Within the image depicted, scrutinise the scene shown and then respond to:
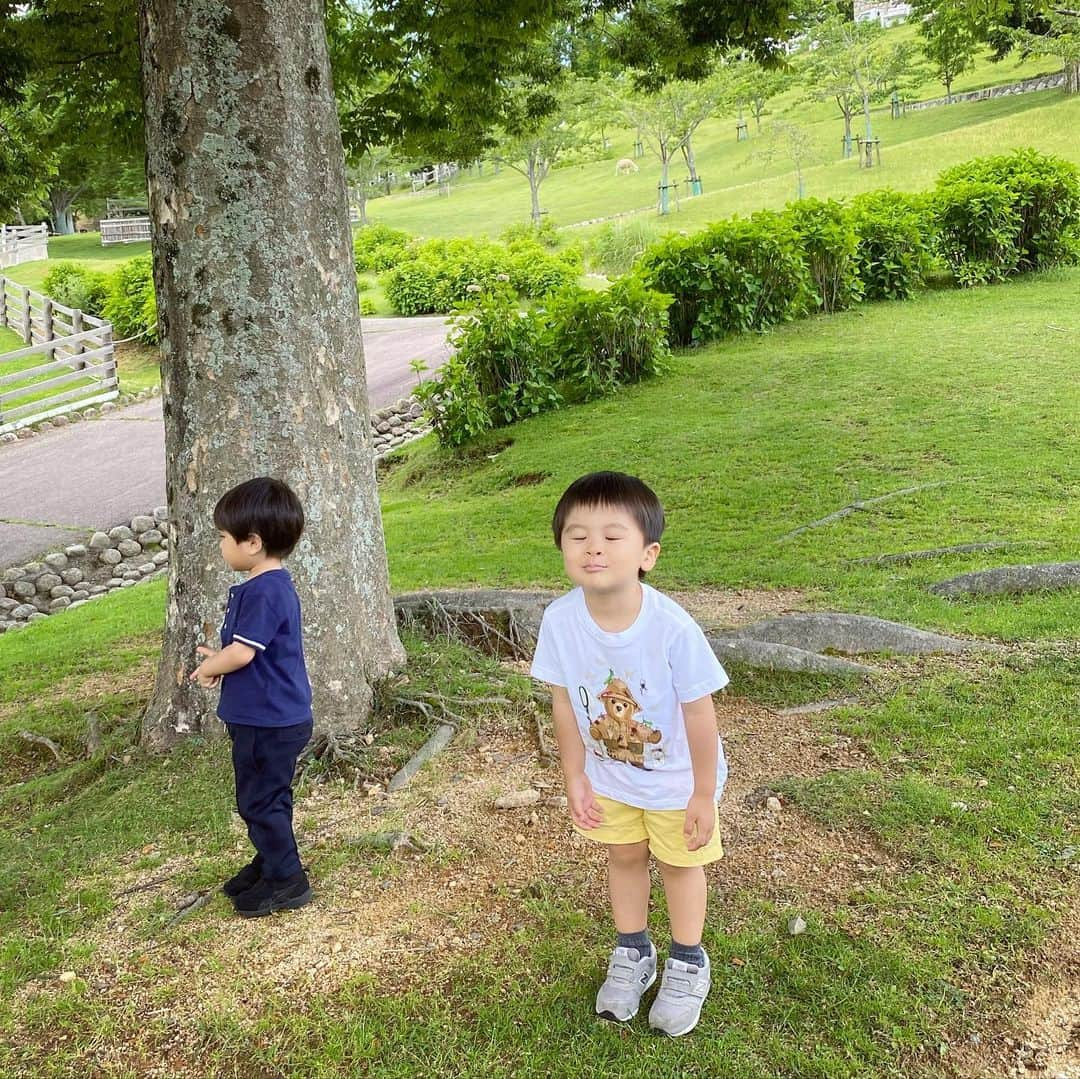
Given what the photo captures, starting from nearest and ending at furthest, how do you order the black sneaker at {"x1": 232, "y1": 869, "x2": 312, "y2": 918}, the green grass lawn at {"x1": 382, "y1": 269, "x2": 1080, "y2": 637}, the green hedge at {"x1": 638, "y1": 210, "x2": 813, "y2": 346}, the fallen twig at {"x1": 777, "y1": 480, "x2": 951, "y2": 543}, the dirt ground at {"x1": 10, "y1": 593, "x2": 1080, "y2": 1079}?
the dirt ground at {"x1": 10, "y1": 593, "x2": 1080, "y2": 1079} < the black sneaker at {"x1": 232, "y1": 869, "x2": 312, "y2": 918} < the green grass lawn at {"x1": 382, "y1": 269, "x2": 1080, "y2": 637} < the fallen twig at {"x1": 777, "y1": 480, "x2": 951, "y2": 543} < the green hedge at {"x1": 638, "y1": 210, "x2": 813, "y2": 346}

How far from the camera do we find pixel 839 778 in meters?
3.68

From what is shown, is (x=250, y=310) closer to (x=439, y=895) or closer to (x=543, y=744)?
(x=543, y=744)

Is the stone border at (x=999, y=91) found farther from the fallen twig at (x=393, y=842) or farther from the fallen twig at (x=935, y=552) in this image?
the fallen twig at (x=393, y=842)

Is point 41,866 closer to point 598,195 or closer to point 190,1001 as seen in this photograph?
point 190,1001

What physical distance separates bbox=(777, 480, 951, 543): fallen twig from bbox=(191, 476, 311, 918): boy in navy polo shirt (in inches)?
184

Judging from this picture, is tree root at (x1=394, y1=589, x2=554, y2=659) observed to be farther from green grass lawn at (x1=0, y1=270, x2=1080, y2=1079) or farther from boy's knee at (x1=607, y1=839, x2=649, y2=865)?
boy's knee at (x1=607, y1=839, x2=649, y2=865)

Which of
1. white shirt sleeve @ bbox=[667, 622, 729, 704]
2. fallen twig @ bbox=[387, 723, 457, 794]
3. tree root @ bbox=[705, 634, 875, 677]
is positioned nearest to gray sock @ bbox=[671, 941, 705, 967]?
white shirt sleeve @ bbox=[667, 622, 729, 704]

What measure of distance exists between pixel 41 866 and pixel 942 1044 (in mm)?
2940

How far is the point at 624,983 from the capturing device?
8.60 ft

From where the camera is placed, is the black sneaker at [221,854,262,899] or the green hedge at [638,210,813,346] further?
the green hedge at [638,210,813,346]

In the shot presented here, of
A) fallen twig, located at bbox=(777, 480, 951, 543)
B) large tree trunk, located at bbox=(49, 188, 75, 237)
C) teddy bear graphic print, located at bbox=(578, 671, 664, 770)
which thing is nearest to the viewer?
teddy bear graphic print, located at bbox=(578, 671, 664, 770)

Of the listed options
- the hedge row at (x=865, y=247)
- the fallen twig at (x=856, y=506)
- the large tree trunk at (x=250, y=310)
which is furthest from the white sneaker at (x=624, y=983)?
the hedge row at (x=865, y=247)

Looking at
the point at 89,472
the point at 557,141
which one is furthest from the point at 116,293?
the point at 557,141

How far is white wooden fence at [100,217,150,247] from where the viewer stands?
50.3 metres
